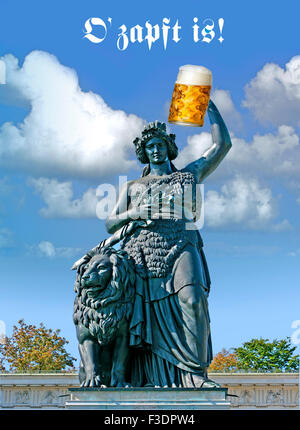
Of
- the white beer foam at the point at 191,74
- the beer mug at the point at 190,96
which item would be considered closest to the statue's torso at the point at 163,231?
the beer mug at the point at 190,96

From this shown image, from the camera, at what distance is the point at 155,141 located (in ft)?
37.8

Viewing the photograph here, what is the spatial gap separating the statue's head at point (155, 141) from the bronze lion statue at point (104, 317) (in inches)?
79.9

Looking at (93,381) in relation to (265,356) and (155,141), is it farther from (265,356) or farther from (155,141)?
(265,356)

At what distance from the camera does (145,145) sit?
1168 centimetres

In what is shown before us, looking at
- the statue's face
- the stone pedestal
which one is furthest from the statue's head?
the stone pedestal

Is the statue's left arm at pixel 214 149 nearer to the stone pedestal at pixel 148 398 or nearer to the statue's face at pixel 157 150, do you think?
the statue's face at pixel 157 150

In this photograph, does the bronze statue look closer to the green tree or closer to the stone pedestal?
the stone pedestal

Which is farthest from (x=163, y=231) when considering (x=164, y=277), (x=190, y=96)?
(x=190, y=96)

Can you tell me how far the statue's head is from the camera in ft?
37.8

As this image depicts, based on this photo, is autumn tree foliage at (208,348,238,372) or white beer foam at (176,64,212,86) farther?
autumn tree foliage at (208,348,238,372)

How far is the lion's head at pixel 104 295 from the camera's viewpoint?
10227 mm

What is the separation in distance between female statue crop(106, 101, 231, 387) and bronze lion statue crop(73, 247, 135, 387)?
19 centimetres

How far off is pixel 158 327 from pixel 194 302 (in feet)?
2.16

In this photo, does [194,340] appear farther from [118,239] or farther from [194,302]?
[118,239]
